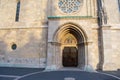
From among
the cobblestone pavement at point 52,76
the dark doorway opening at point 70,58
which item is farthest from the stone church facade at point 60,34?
the cobblestone pavement at point 52,76

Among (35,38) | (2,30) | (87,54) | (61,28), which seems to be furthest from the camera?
(2,30)

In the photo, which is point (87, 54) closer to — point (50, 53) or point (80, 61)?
point (80, 61)

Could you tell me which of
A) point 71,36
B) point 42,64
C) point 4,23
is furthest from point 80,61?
point 4,23

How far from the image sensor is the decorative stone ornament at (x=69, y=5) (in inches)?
542

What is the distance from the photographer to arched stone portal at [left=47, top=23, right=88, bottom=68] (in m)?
11.7

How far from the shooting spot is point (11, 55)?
1319 cm

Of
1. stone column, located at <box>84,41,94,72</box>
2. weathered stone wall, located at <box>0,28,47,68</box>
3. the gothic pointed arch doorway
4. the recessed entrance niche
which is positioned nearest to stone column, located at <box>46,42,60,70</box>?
the gothic pointed arch doorway

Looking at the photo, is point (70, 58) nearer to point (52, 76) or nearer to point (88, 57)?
point (88, 57)

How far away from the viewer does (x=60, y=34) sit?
12.3 meters

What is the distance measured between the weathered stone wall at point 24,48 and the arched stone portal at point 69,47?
1575mm

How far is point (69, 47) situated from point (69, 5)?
4609mm

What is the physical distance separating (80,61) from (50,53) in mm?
3032

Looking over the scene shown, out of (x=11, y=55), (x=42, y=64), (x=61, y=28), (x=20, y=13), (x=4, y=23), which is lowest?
(x=42, y=64)

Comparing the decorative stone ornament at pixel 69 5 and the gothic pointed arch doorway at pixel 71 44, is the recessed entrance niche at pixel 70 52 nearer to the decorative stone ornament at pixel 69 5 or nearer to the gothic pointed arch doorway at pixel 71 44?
the gothic pointed arch doorway at pixel 71 44
